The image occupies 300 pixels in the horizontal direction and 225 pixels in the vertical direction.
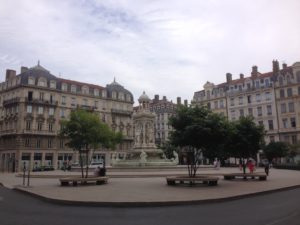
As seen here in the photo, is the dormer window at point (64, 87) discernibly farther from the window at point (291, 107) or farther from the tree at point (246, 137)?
Answer: the tree at point (246, 137)

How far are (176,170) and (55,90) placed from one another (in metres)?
44.6

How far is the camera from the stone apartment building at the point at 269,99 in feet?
208

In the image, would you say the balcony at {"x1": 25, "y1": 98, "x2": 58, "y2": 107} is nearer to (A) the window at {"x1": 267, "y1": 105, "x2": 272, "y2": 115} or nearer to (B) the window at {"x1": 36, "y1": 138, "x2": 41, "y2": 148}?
(B) the window at {"x1": 36, "y1": 138, "x2": 41, "y2": 148}

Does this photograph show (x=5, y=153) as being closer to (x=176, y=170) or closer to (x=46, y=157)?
(x=46, y=157)

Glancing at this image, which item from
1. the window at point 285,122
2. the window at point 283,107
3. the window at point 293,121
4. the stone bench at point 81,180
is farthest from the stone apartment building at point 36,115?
the window at point 293,121

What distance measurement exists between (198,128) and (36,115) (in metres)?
52.9

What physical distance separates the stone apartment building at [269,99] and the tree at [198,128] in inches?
1759

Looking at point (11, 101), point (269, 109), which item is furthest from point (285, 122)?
point (11, 101)

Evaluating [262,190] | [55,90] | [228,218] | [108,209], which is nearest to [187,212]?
[228,218]

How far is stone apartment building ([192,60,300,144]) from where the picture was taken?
2493 inches

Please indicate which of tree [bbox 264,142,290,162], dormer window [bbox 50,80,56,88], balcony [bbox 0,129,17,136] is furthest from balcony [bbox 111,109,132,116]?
tree [bbox 264,142,290,162]

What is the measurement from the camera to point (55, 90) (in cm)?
6788

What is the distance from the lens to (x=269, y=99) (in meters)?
67.3

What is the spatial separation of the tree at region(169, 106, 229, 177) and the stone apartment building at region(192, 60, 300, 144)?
147 feet
